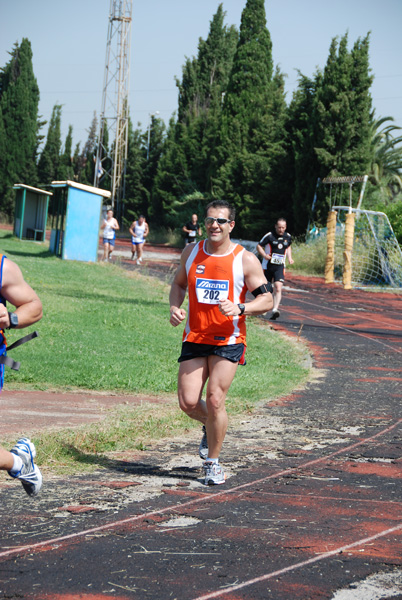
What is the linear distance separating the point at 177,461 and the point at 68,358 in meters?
4.33

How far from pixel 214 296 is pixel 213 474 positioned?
1264 millimetres

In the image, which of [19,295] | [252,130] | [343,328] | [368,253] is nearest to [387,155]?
[252,130]

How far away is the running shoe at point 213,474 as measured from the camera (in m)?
5.84

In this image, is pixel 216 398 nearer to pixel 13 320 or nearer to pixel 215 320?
pixel 215 320

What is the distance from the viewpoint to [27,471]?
4.88m

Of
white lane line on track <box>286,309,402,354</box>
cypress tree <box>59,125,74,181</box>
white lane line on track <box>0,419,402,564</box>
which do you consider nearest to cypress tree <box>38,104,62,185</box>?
cypress tree <box>59,125,74,181</box>

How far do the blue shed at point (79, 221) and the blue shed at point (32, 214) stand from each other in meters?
11.7

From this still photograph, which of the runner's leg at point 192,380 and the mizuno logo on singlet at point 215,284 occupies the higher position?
the mizuno logo on singlet at point 215,284

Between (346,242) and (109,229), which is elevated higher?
(346,242)

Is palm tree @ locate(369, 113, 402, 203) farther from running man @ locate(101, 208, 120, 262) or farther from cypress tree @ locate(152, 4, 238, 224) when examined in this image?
running man @ locate(101, 208, 120, 262)

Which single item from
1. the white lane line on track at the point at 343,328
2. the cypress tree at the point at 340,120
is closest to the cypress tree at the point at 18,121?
the cypress tree at the point at 340,120

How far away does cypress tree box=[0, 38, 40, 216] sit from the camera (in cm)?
6400

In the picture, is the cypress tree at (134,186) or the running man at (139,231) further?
the cypress tree at (134,186)

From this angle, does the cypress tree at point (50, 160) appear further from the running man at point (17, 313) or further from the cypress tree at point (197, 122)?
the running man at point (17, 313)
